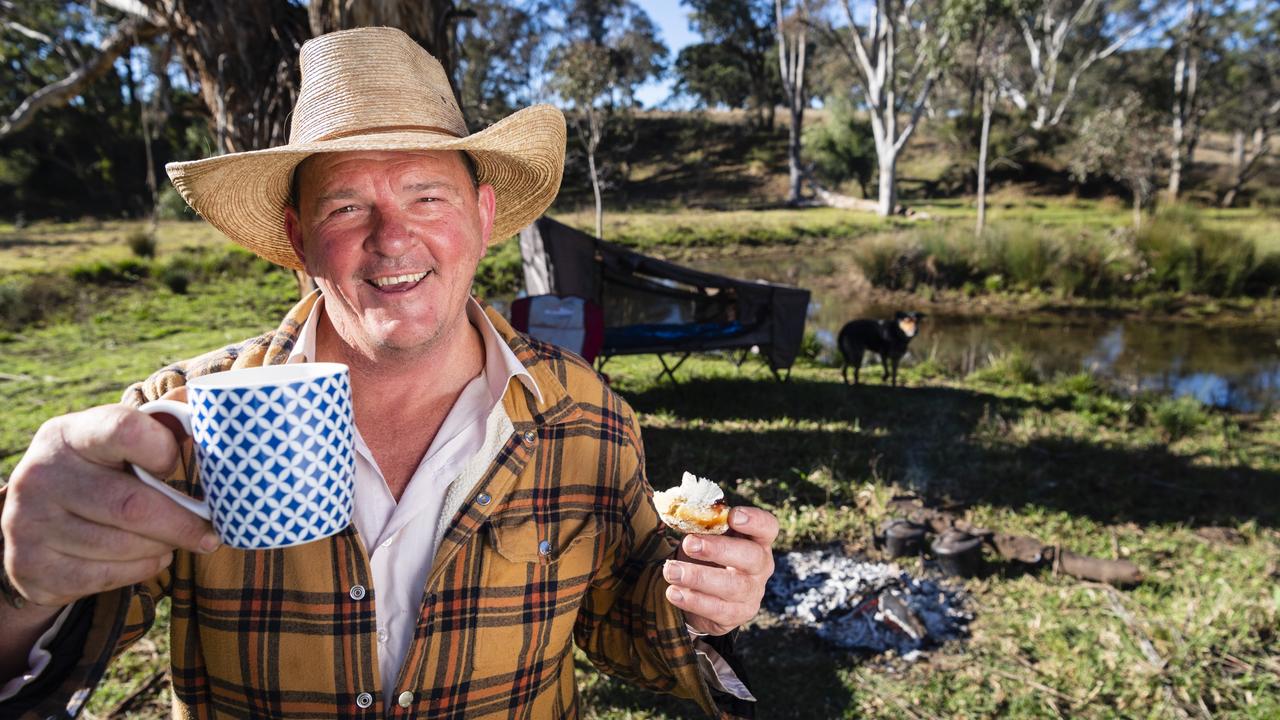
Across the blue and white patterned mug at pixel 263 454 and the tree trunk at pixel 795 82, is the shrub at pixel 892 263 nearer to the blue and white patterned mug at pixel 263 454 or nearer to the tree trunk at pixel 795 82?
the tree trunk at pixel 795 82

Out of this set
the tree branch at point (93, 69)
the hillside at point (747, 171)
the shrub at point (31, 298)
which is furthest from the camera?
the hillside at point (747, 171)

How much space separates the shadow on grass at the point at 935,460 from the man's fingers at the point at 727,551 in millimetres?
3331

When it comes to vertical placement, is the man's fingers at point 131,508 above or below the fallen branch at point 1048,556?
above

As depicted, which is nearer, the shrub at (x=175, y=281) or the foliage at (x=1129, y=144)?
the shrub at (x=175, y=281)

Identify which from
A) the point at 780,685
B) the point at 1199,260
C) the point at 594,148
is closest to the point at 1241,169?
the point at 1199,260

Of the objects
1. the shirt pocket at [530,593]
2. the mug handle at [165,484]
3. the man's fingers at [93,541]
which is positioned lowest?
the shirt pocket at [530,593]

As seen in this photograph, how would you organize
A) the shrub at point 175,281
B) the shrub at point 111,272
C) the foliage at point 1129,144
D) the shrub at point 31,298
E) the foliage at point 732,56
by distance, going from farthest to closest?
1. the foliage at point 732,56
2. the foliage at point 1129,144
3. the shrub at point 175,281
4. the shrub at point 111,272
5. the shrub at point 31,298

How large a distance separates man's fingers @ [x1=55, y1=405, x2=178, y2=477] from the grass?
2.31 metres

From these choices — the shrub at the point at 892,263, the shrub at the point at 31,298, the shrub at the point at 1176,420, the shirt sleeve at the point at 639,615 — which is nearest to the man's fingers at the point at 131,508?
the shirt sleeve at the point at 639,615

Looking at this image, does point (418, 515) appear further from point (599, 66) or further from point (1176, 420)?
point (599, 66)

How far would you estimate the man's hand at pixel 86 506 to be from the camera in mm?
723

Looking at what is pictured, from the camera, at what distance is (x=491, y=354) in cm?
138

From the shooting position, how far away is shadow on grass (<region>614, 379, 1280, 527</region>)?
14.9ft

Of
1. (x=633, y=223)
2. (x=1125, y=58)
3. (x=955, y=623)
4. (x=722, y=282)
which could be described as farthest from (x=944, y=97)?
(x=955, y=623)
